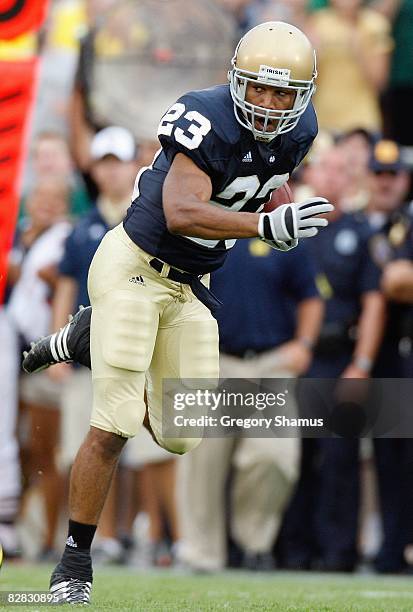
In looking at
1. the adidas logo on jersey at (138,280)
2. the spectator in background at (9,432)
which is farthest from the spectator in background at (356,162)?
the adidas logo on jersey at (138,280)

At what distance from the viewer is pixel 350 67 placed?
28.7 ft

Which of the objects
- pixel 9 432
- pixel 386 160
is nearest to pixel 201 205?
pixel 386 160

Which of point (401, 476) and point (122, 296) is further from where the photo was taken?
point (401, 476)

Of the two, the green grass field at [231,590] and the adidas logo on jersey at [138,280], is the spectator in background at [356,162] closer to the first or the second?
the green grass field at [231,590]

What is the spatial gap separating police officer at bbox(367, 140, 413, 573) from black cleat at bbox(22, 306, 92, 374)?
7.88ft


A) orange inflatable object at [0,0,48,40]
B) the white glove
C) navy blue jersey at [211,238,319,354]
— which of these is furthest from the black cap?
the white glove

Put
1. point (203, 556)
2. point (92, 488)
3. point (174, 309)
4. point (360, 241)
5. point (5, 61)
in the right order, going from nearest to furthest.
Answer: point (92, 488) → point (174, 309) → point (203, 556) → point (360, 241) → point (5, 61)

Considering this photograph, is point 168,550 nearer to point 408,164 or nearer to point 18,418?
point 18,418

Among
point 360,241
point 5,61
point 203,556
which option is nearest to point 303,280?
point 360,241

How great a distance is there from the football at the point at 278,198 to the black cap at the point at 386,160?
2665 mm

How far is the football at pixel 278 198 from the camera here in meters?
5.29

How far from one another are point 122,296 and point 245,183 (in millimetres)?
578

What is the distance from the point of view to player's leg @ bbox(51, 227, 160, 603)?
483 cm

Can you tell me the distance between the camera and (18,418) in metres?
8.35
